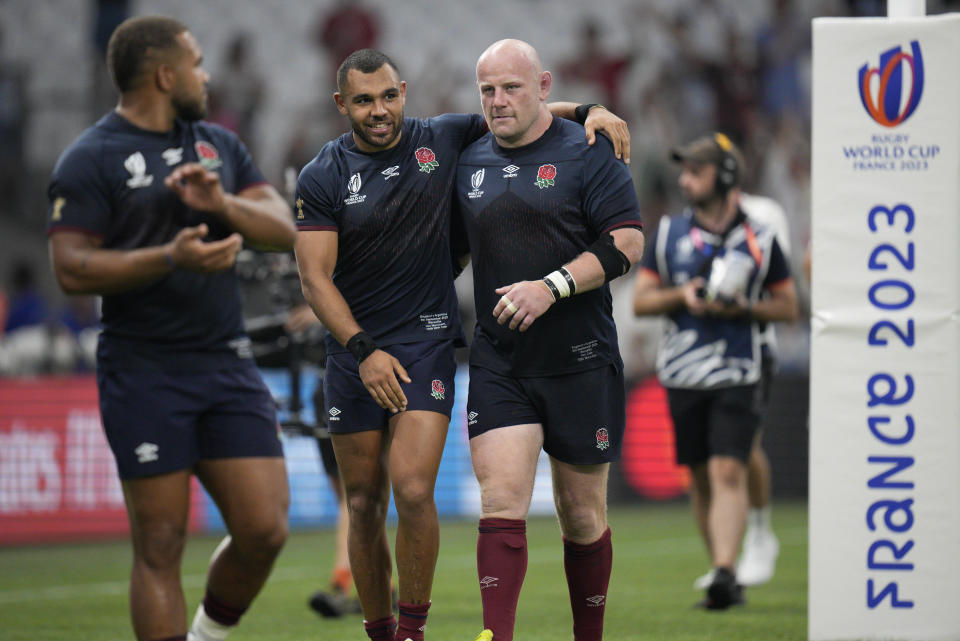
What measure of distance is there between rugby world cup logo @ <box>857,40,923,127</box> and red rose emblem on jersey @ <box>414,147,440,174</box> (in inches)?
75.9

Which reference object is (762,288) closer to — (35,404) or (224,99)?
(35,404)

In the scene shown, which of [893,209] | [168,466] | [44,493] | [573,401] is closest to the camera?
[168,466]

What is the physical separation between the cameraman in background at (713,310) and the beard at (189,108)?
417 centimetres

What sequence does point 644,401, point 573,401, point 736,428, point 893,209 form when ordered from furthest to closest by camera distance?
point 644,401 < point 736,428 < point 893,209 < point 573,401

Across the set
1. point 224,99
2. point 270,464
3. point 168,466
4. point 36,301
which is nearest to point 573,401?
point 270,464

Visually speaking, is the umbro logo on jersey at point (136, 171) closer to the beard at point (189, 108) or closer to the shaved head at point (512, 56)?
the beard at point (189, 108)

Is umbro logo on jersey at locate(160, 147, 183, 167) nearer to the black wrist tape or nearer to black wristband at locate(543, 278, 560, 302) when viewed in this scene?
black wristband at locate(543, 278, 560, 302)

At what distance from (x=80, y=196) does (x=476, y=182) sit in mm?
1650

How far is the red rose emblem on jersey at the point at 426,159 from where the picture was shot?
5.65 meters

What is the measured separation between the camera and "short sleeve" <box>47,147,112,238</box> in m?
4.66

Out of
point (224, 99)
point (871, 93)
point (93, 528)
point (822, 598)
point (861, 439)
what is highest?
point (224, 99)

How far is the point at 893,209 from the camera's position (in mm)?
5871

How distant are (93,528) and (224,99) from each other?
6.53 meters

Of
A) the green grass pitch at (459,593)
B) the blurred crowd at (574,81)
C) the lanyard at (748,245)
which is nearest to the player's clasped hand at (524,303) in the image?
the green grass pitch at (459,593)
